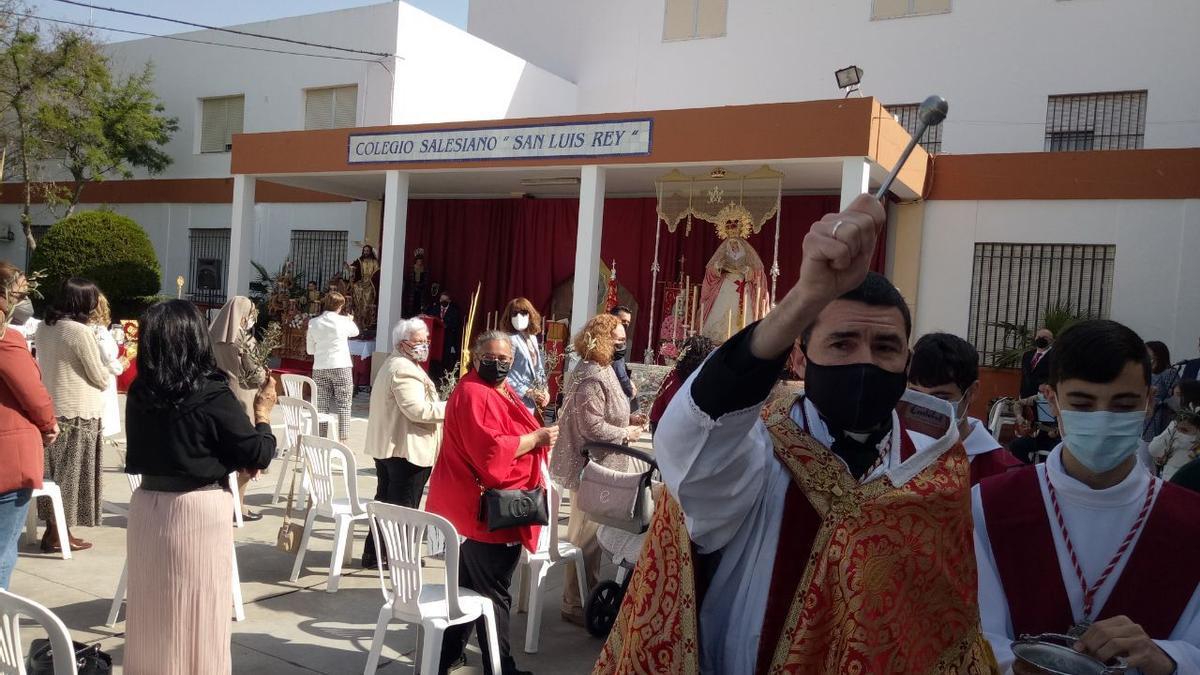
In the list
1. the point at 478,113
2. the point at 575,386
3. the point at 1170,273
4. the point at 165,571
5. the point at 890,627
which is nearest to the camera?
the point at 890,627

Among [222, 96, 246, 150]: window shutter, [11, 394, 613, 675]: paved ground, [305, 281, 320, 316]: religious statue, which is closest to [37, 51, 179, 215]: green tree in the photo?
[222, 96, 246, 150]: window shutter

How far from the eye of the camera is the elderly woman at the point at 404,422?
5336 millimetres

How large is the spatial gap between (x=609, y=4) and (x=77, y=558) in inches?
603

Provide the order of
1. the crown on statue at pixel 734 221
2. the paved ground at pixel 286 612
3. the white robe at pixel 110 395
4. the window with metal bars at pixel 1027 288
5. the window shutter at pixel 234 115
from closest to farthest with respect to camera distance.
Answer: the paved ground at pixel 286 612 < the white robe at pixel 110 395 < the window with metal bars at pixel 1027 288 < the crown on statue at pixel 734 221 < the window shutter at pixel 234 115

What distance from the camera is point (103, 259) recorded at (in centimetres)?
1792

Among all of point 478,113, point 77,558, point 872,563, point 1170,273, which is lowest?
point 77,558

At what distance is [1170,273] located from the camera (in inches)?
430

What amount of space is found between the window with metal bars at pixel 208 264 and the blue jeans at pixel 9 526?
1581 centimetres

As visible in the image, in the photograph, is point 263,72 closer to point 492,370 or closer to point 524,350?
point 524,350

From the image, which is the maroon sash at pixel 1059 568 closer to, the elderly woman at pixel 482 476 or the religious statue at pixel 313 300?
the elderly woman at pixel 482 476

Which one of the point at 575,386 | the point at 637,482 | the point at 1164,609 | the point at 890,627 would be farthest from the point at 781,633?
the point at 575,386

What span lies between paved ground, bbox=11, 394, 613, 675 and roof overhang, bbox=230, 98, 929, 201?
6001 millimetres

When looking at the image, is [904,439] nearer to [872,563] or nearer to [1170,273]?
[872,563]

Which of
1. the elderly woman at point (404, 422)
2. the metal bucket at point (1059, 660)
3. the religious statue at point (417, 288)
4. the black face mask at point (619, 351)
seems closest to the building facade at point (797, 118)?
the religious statue at point (417, 288)
